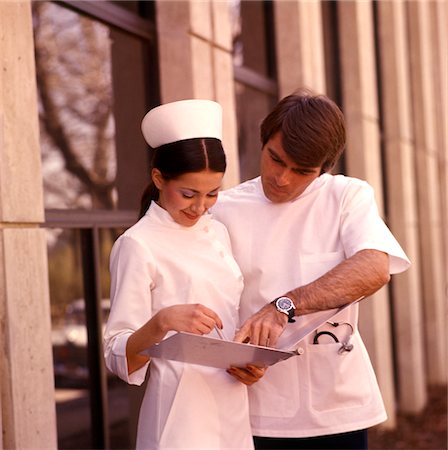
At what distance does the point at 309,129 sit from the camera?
270 centimetres

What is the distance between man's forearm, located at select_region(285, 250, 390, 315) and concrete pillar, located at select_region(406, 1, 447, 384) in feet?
27.8

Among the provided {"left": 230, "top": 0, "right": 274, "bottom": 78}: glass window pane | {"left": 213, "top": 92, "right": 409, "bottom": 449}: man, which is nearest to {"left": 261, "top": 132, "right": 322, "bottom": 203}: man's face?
{"left": 213, "top": 92, "right": 409, "bottom": 449}: man

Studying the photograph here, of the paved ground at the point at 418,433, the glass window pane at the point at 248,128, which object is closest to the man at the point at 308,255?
the glass window pane at the point at 248,128

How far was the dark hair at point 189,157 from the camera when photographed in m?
2.35

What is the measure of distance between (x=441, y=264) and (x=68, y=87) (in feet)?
27.1

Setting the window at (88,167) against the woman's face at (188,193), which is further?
the window at (88,167)

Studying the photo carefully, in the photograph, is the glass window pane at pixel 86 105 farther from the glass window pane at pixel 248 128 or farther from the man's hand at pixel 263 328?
the man's hand at pixel 263 328

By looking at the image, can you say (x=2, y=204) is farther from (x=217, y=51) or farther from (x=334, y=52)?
(x=334, y=52)

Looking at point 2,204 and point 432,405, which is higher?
point 2,204

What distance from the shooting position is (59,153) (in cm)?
422

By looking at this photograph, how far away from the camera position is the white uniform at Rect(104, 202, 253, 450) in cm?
230

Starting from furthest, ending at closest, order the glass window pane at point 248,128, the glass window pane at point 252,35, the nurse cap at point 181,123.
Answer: the glass window pane at point 252,35, the glass window pane at point 248,128, the nurse cap at point 181,123

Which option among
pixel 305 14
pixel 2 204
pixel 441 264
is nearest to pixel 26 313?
pixel 2 204

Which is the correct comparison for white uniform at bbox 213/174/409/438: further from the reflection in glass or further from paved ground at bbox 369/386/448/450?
paved ground at bbox 369/386/448/450
